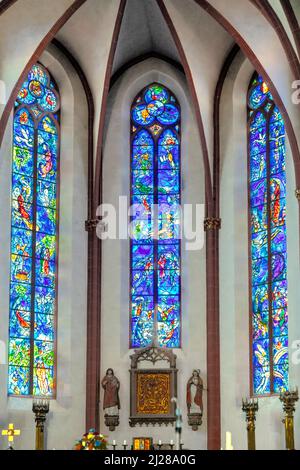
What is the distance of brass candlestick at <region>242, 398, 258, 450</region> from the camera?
86.5 ft

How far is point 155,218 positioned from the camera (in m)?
31.4

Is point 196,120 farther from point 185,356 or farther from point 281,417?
point 281,417

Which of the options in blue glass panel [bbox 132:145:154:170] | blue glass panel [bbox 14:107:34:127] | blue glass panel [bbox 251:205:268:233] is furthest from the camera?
blue glass panel [bbox 132:145:154:170]

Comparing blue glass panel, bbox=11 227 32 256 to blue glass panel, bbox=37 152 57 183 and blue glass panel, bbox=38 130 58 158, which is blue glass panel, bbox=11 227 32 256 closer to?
blue glass panel, bbox=37 152 57 183

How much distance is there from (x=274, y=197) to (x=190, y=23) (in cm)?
491

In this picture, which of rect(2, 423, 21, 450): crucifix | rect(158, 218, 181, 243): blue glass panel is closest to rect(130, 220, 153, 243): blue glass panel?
rect(158, 218, 181, 243): blue glass panel

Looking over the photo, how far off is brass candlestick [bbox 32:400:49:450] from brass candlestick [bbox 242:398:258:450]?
4.65 meters

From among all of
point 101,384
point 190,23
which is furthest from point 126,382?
point 190,23

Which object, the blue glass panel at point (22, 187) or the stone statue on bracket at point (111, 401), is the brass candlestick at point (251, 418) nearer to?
the stone statue on bracket at point (111, 401)

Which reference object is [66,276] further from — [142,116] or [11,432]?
[11,432]

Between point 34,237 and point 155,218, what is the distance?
338 centimetres

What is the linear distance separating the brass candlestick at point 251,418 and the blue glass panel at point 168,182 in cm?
652

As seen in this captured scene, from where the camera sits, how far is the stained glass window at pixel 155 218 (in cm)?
3053

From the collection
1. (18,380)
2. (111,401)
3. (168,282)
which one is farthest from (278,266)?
(18,380)
